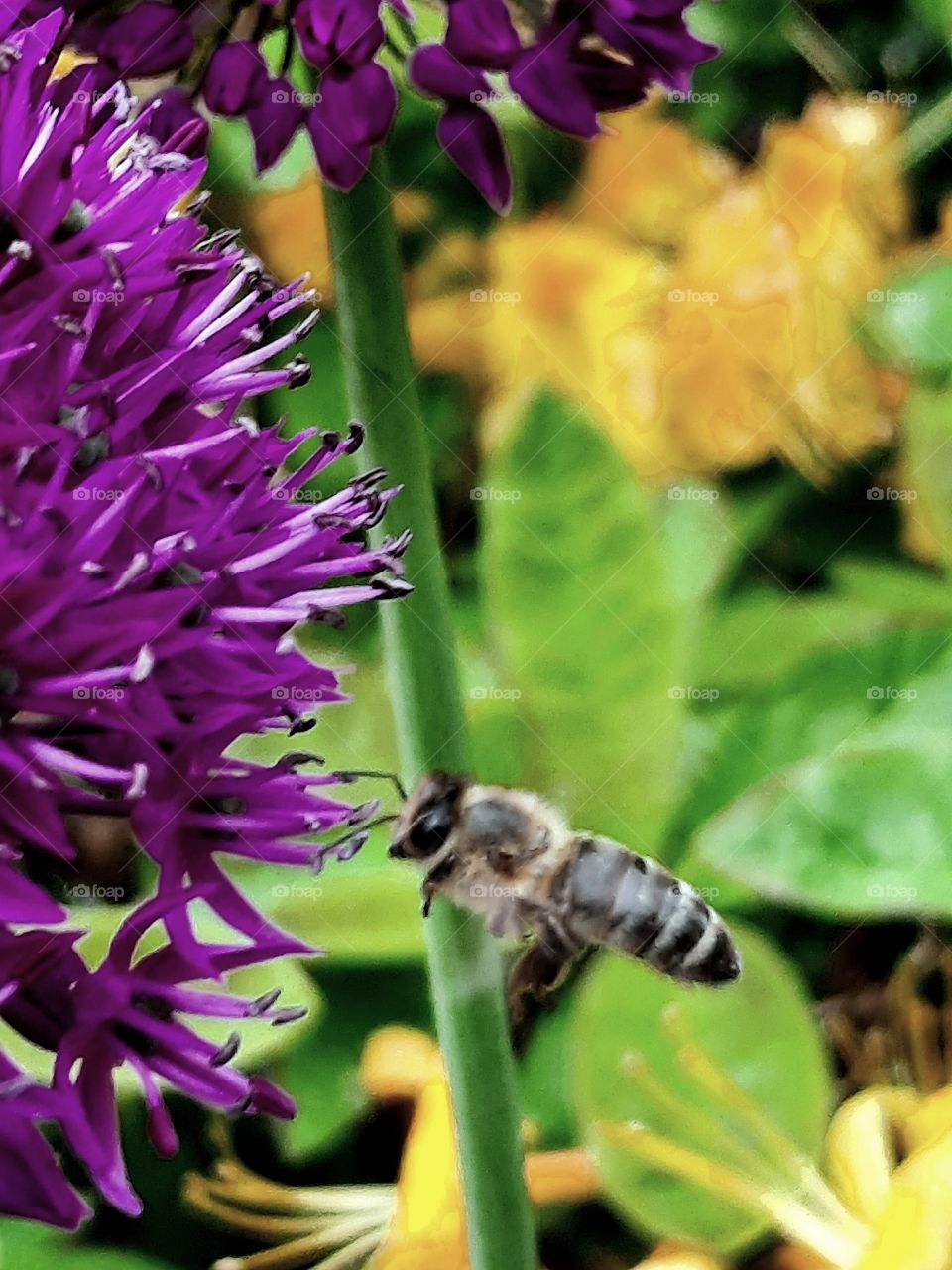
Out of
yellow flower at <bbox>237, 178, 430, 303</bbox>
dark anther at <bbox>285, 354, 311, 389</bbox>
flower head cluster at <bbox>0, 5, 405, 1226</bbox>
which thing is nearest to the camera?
flower head cluster at <bbox>0, 5, 405, 1226</bbox>

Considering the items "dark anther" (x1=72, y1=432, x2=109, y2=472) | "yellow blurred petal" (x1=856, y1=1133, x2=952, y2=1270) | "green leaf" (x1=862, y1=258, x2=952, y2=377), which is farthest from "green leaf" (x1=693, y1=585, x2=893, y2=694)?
"dark anther" (x1=72, y1=432, x2=109, y2=472)

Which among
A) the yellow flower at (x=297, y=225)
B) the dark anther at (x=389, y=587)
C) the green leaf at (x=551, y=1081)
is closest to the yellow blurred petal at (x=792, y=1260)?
the green leaf at (x=551, y=1081)

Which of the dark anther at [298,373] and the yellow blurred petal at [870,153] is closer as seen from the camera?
the dark anther at [298,373]

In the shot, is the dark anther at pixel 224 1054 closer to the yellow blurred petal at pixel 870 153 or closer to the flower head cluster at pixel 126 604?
the flower head cluster at pixel 126 604

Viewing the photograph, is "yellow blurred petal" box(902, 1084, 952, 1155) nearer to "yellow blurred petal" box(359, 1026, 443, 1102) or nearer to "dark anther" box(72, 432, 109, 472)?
"yellow blurred petal" box(359, 1026, 443, 1102)

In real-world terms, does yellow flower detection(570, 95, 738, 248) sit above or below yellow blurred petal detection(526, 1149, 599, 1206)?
above

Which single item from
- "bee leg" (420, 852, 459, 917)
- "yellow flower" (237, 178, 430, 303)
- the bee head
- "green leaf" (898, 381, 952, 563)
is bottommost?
"green leaf" (898, 381, 952, 563)

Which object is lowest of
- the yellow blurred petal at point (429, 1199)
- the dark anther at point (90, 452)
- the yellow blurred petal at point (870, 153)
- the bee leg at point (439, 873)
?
the yellow blurred petal at point (429, 1199)

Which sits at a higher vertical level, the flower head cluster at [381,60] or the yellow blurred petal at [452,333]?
the flower head cluster at [381,60]

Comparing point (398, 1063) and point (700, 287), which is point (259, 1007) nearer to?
point (398, 1063)
